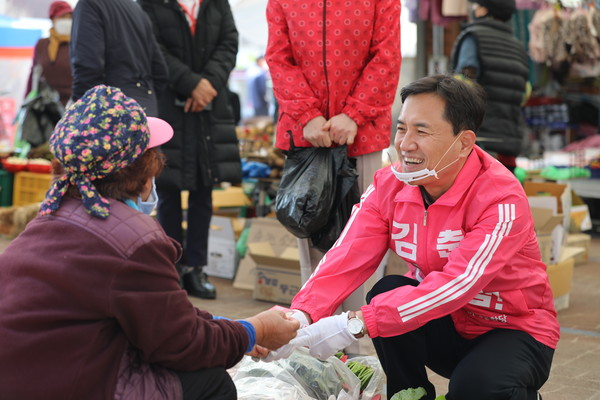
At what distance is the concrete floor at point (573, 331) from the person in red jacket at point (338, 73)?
3.15 ft

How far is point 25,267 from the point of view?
1.92 meters

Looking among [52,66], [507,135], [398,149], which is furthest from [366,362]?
[52,66]

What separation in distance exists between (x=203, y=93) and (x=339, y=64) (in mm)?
1475

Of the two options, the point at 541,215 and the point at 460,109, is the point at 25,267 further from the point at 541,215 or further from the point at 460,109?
the point at 541,215

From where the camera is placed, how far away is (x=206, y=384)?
2.13 meters

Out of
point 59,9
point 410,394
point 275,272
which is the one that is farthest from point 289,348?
point 59,9

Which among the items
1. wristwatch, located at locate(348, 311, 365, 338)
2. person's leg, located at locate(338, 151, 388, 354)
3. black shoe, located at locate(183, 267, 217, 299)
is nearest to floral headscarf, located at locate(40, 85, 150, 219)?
wristwatch, located at locate(348, 311, 365, 338)

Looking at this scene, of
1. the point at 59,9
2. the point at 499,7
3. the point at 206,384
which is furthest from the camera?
the point at 59,9

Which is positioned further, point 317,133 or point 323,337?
point 317,133

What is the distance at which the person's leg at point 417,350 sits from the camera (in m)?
2.70

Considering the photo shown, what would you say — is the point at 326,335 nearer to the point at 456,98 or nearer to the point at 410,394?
the point at 410,394

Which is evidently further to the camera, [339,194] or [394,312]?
[339,194]

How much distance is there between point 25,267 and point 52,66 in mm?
6146

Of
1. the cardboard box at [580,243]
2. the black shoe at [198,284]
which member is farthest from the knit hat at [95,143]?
the cardboard box at [580,243]
